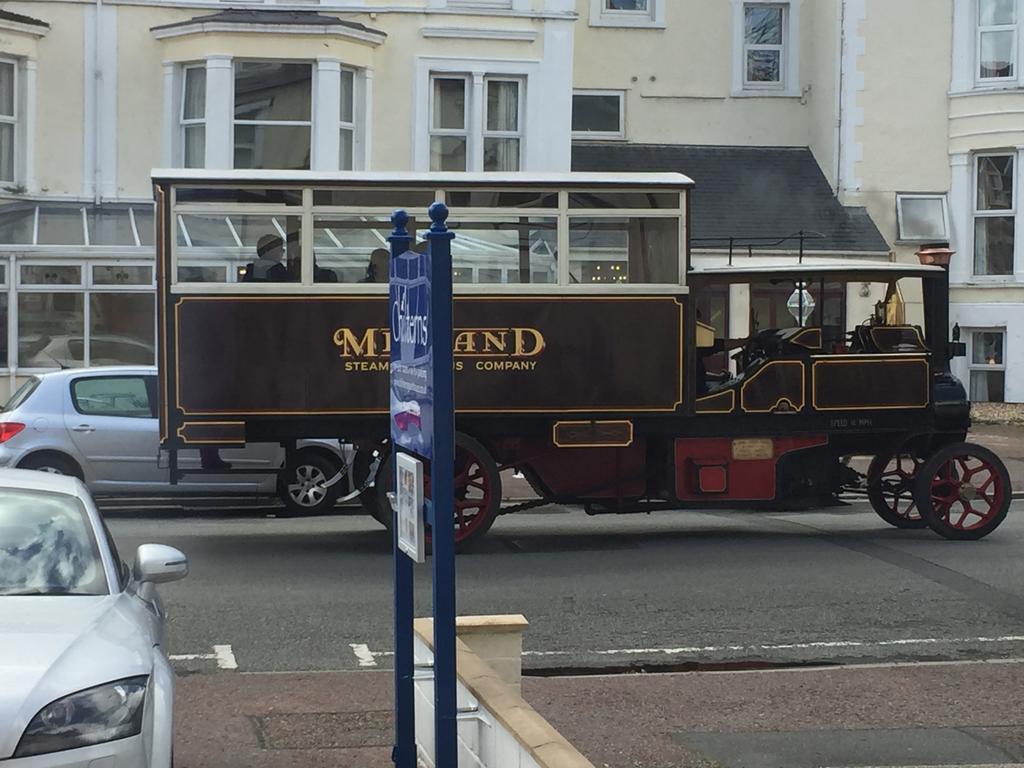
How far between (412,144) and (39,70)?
5569 millimetres

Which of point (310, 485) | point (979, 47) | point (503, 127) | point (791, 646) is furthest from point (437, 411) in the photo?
point (979, 47)

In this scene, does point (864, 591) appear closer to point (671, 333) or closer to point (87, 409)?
point (671, 333)

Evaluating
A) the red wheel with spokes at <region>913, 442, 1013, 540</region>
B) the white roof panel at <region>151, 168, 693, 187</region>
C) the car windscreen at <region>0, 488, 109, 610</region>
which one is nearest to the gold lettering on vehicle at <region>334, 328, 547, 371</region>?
the white roof panel at <region>151, 168, 693, 187</region>

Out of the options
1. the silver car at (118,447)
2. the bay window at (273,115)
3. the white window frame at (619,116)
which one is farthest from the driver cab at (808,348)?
the white window frame at (619,116)

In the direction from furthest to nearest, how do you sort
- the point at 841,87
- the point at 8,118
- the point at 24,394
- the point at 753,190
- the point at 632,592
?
the point at 753,190
the point at 841,87
the point at 8,118
the point at 24,394
the point at 632,592

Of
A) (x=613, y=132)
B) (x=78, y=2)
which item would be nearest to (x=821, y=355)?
(x=78, y=2)

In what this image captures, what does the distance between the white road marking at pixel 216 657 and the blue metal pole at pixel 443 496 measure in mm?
3664

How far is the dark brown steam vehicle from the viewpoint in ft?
40.1

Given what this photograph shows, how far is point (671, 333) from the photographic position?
12.7m

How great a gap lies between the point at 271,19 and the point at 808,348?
1224cm

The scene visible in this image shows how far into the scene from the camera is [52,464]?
15188mm

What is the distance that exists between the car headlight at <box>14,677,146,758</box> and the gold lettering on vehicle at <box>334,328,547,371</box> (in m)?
7.45

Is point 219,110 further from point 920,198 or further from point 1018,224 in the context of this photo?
point 1018,224

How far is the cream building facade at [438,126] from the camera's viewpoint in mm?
22406
